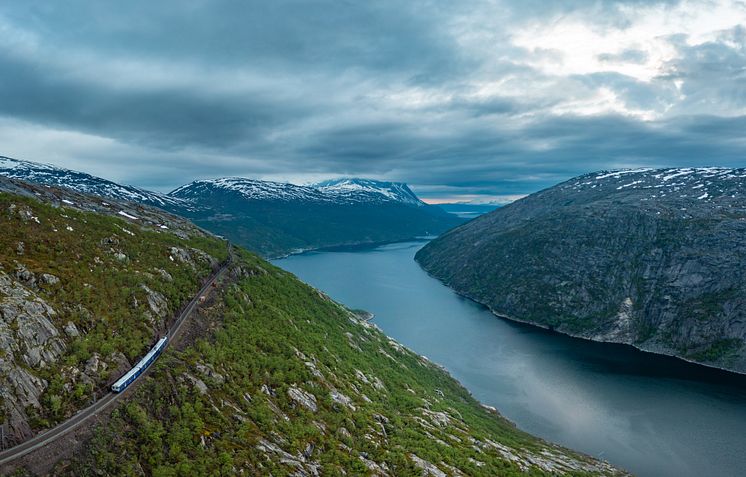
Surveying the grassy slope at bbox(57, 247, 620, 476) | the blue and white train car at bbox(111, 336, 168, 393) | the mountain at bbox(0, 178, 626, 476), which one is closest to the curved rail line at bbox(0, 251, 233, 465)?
the mountain at bbox(0, 178, 626, 476)

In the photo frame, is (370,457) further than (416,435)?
No

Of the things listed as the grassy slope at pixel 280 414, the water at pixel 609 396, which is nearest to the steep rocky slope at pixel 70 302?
the grassy slope at pixel 280 414

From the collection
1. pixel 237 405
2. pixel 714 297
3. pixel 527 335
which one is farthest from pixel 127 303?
pixel 714 297

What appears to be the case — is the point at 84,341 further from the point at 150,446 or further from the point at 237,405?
the point at 237,405

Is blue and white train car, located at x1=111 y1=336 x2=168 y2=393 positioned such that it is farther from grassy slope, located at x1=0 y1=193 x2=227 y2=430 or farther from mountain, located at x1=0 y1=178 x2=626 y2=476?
grassy slope, located at x1=0 y1=193 x2=227 y2=430

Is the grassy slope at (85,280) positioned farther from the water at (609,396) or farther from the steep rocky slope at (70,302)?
the water at (609,396)

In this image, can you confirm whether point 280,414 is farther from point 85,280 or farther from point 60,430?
point 85,280

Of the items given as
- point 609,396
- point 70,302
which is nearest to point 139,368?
point 70,302
